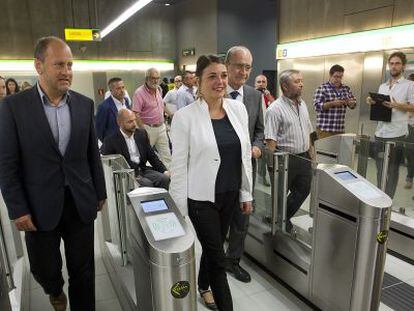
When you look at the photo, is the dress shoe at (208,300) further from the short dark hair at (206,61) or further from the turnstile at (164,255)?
the short dark hair at (206,61)

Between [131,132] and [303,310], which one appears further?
[131,132]

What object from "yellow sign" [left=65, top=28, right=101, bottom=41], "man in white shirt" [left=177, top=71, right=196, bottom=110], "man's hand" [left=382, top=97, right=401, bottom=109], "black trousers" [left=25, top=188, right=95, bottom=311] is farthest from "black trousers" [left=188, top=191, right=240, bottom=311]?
"yellow sign" [left=65, top=28, right=101, bottom=41]

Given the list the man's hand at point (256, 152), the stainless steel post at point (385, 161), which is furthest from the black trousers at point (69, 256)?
the stainless steel post at point (385, 161)

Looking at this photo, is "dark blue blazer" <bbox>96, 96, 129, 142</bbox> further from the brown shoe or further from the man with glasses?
the brown shoe

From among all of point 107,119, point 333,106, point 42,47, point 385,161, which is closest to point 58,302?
point 42,47

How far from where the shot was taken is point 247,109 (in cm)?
273

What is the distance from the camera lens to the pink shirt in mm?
5016

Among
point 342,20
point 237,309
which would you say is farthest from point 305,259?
point 342,20

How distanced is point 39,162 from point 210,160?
2.90 ft

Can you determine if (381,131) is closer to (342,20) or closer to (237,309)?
(237,309)

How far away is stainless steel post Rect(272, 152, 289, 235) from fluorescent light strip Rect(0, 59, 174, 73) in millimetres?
10898

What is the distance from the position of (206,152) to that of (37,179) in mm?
888

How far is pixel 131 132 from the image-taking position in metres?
3.53

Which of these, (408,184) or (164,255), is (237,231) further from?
(408,184)
